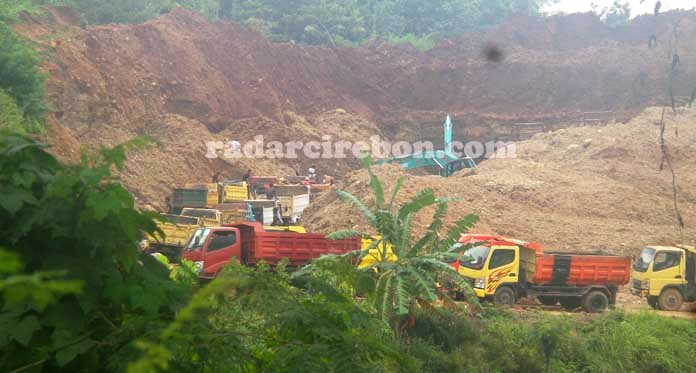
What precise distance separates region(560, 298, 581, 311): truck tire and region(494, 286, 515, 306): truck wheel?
1.17 m

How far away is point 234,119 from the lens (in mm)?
37562

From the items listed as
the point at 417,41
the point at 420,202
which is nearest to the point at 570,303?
the point at 420,202

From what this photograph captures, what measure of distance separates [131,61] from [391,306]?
2997 cm

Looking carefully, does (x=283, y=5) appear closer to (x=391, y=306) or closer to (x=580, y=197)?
(x=580, y=197)

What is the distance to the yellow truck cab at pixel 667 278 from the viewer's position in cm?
1460

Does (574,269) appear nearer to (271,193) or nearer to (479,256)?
(479,256)

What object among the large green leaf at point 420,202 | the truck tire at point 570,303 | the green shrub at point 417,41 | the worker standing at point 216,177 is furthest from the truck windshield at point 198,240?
the green shrub at point 417,41

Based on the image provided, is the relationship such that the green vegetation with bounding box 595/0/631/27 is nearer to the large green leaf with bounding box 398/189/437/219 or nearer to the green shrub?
the green shrub

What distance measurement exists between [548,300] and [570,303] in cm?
48

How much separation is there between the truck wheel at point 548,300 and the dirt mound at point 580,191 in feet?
15.9

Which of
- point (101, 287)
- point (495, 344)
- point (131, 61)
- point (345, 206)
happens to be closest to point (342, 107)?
point (131, 61)

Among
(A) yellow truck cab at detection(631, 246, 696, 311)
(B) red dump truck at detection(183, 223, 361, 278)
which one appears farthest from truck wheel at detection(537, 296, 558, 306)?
(B) red dump truck at detection(183, 223, 361, 278)

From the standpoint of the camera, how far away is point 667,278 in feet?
48.0

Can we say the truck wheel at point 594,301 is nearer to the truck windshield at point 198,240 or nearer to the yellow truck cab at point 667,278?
the yellow truck cab at point 667,278
